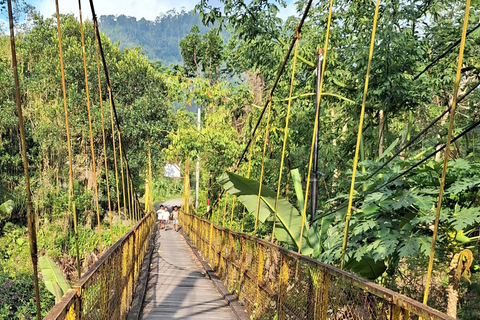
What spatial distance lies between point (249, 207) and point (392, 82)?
2000 mm

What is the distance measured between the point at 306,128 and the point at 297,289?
4736mm

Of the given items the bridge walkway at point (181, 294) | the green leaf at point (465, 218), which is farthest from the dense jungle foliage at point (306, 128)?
the bridge walkway at point (181, 294)

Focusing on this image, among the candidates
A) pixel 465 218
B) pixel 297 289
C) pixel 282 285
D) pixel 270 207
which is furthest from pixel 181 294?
pixel 465 218

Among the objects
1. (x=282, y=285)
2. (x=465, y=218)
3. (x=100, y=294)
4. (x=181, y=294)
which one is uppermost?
(x=465, y=218)

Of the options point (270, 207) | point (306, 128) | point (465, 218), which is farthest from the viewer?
point (306, 128)

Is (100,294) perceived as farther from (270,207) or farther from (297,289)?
(270,207)

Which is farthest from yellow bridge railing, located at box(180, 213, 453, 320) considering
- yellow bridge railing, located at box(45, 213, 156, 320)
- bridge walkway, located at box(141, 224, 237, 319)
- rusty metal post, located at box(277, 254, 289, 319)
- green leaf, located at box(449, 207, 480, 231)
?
yellow bridge railing, located at box(45, 213, 156, 320)

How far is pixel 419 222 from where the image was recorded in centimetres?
282

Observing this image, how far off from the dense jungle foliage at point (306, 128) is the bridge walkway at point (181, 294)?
1119mm

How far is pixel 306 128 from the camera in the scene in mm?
7637

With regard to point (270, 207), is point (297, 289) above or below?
below

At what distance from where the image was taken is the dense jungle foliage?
123 inches

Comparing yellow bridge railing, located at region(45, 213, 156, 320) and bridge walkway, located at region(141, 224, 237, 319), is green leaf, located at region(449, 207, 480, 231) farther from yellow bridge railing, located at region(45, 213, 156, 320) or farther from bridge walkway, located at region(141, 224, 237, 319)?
bridge walkway, located at region(141, 224, 237, 319)

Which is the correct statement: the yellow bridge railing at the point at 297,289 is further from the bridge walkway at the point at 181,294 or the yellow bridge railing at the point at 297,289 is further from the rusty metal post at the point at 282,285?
the bridge walkway at the point at 181,294
